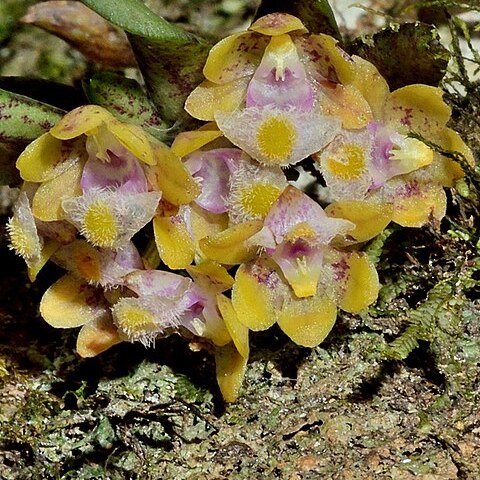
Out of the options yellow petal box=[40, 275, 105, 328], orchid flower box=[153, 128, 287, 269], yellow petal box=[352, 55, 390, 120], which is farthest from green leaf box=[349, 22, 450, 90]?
yellow petal box=[40, 275, 105, 328]

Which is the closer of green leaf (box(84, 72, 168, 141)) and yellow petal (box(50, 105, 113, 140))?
yellow petal (box(50, 105, 113, 140))

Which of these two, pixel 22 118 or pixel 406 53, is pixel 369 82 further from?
pixel 22 118

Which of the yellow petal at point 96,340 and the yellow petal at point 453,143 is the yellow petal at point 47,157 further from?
the yellow petal at point 453,143

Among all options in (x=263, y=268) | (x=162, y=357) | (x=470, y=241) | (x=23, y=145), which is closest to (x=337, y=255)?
(x=263, y=268)

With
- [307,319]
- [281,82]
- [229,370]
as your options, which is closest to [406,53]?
[281,82]

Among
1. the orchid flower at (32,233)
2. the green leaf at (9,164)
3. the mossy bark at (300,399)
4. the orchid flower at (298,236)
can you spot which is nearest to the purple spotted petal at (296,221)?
→ the orchid flower at (298,236)

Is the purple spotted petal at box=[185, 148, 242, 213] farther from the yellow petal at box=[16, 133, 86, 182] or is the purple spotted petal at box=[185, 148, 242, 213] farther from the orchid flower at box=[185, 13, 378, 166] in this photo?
the yellow petal at box=[16, 133, 86, 182]
